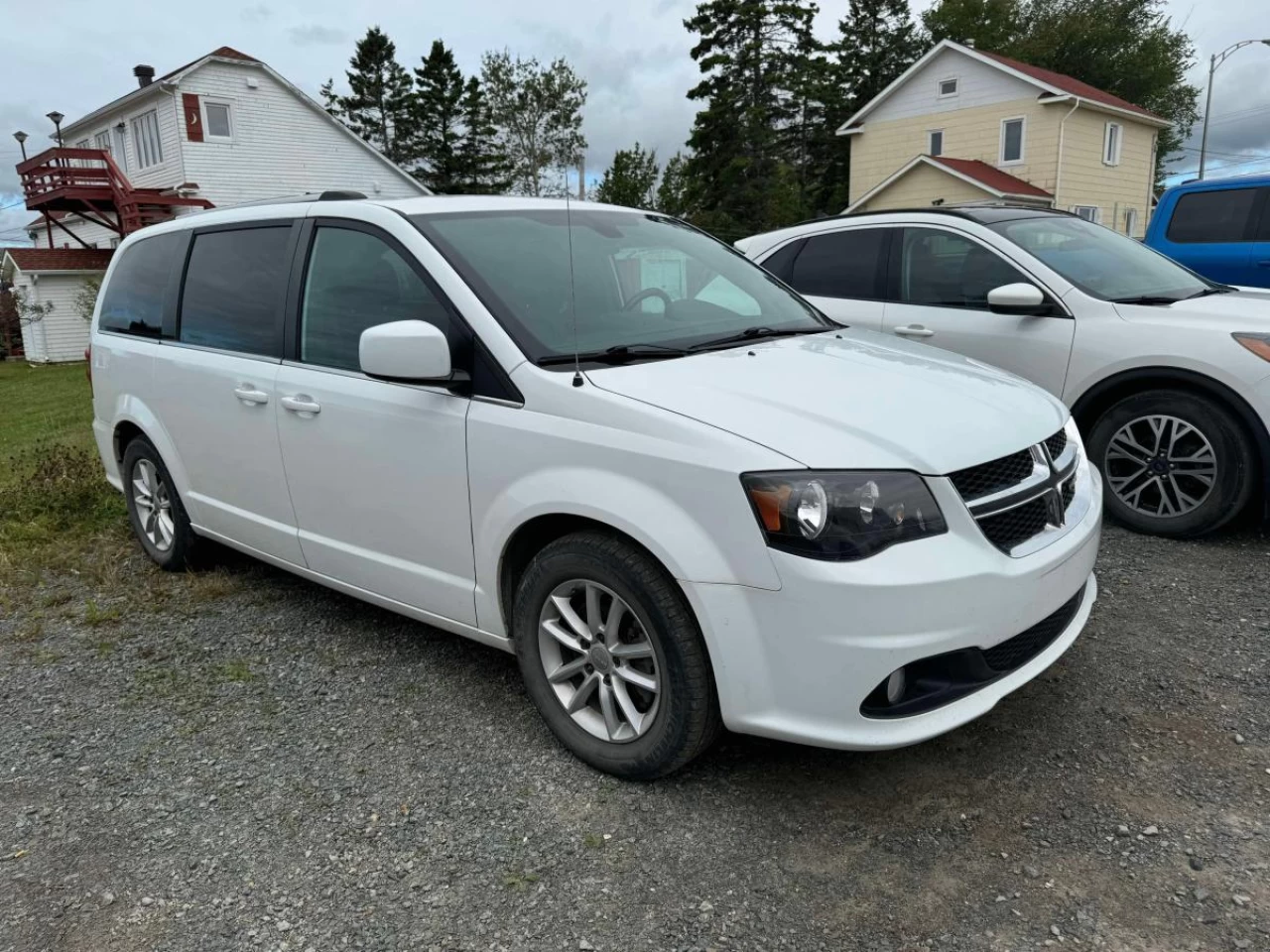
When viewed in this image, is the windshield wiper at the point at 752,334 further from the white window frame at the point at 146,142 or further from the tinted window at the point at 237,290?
the white window frame at the point at 146,142

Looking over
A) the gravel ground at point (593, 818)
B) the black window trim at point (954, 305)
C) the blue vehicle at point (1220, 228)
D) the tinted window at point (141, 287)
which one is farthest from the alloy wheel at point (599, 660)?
the blue vehicle at point (1220, 228)

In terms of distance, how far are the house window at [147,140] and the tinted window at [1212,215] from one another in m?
29.6

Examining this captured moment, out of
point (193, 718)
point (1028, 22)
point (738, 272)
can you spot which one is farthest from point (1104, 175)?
point (193, 718)

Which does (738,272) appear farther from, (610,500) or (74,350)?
(74,350)

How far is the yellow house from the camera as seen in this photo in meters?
27.9

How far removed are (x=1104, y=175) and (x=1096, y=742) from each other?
32651 millimetres

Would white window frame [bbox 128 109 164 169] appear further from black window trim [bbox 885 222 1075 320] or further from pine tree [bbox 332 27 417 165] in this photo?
black window trim [bbox 885 222 1075 320]

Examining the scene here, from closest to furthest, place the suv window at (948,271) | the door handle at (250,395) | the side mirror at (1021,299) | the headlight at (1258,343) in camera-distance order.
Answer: the door handle at (250,395) → the headlight at (1258,343) → the side mirror at (1021,299) → the suv window at (948,271)

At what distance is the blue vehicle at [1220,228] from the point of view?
8.24 m

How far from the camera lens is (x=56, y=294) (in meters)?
31.8

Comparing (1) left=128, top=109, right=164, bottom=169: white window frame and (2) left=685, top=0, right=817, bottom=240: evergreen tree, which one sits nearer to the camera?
(1) left=128, top=109, right=164, bottom=169: white window frame

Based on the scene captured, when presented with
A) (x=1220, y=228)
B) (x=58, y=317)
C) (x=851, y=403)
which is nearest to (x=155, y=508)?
(x=851, y=403)

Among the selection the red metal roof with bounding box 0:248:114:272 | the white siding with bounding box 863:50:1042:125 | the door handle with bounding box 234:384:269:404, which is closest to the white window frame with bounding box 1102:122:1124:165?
the white siding with bounding box 863:50:1042:125

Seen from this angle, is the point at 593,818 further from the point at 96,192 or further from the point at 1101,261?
the point at 96,192
